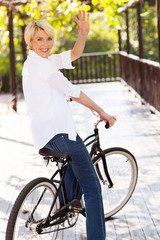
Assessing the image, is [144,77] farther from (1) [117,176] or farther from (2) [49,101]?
(2) [49,101]

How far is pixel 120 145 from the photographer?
22.1ft

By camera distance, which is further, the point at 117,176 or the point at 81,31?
the point at 117,176

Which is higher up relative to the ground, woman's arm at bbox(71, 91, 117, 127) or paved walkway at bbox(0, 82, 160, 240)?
woman's arm at bbox(71, 91, 117, 127)

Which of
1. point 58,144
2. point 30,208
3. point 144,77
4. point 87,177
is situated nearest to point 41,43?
point 58,144

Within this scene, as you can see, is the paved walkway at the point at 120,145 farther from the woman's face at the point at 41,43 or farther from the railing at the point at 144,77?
the woman's face at the point at 41,43

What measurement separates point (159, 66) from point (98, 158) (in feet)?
15.7

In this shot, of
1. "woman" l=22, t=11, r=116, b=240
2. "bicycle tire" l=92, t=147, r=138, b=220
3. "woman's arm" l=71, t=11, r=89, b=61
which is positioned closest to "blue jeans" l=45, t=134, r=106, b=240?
"woman" l=22, t=11, r=116, b=240

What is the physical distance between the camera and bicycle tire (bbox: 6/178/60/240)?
2.79 m

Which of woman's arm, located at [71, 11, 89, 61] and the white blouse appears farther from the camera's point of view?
woman's arm, located at [71, 11, 89, 61]

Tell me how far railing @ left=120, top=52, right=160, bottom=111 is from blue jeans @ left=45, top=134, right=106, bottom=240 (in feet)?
17.6

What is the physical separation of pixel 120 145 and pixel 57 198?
11.7 ft

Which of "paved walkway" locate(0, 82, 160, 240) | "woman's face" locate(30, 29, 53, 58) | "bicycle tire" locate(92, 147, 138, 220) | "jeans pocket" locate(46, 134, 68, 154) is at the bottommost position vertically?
"paved walkway" locate(0, 82, 160, 240)

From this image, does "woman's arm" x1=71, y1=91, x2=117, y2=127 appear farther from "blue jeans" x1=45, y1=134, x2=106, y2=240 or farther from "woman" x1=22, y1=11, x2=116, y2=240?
"blue jeans" x1=45, y1=134, x2=106, y2=240

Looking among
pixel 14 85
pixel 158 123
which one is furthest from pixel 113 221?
pixel 14 85
